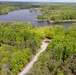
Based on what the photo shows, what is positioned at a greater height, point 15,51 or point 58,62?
point 15,51

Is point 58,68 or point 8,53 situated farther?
point 8,53

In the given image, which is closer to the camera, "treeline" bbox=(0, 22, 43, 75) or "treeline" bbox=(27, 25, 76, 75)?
"treeline" bbox=(27, 25, 76, 75)

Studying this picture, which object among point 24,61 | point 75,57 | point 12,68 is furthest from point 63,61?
point 12,68

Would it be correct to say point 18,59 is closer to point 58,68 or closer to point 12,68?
point 12,68

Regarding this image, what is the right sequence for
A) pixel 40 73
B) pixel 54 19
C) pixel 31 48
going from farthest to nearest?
1. pixel 54 19
2. pixel 31 48
3. pixel 40 73

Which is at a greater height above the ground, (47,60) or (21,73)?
(47,60)

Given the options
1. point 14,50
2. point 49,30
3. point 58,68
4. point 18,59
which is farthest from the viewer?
point 49,30

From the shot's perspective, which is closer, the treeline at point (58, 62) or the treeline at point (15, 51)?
the treeline at point (58, 62)

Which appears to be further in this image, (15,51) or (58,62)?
(15,51)

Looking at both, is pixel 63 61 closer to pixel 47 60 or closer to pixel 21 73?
pixel 47 60
